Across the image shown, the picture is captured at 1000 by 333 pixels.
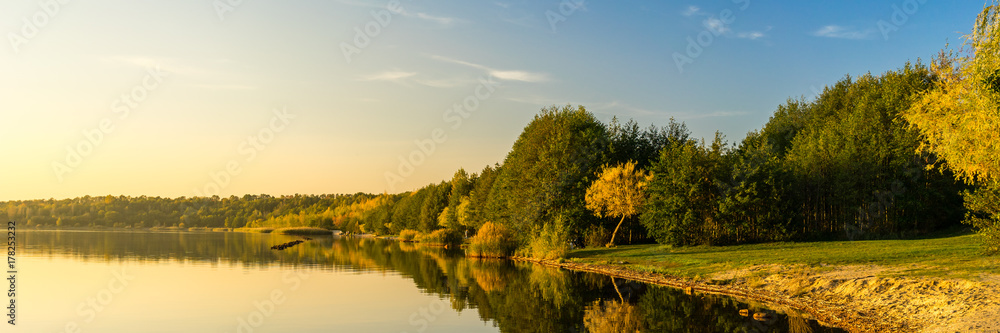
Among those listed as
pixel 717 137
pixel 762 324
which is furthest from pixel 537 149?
pixel 762 324

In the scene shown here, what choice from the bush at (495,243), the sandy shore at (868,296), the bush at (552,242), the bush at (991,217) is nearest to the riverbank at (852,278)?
the sandy shore at (868,296)

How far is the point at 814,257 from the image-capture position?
33.8 metres

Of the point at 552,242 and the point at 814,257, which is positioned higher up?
the point at 552,242

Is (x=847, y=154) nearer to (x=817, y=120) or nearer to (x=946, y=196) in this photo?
(x=946, y=196)

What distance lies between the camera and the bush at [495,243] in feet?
188

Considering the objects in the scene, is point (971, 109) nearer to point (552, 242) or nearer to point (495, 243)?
point (552, 242)

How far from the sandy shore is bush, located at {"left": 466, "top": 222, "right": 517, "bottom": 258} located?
26.9m

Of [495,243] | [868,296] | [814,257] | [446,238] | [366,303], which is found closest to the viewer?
[868,296]

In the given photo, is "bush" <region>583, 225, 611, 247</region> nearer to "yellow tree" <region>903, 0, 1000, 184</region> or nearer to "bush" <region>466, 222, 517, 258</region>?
"bush" <region>466, 222, 517, 258</region>

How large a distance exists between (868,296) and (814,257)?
12.2m

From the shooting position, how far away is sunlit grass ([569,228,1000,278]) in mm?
25953

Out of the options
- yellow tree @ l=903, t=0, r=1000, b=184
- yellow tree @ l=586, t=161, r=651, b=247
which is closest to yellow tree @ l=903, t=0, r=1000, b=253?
yellow tree @ l=903, t=0, r=1000, b=184

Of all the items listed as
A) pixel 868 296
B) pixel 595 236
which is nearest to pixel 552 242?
pixel 595 236

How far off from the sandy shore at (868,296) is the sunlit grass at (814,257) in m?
1.65
